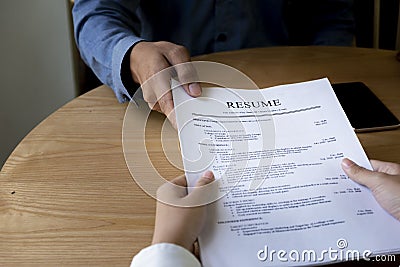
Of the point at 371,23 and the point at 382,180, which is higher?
the point at 382,180

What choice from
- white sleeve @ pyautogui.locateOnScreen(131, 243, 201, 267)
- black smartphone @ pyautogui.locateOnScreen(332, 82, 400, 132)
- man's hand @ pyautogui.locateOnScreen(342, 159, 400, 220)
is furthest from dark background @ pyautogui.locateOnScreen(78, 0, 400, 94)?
white sleeve @ pyautogui.locateOnScreen(131, 243, 201, 267)

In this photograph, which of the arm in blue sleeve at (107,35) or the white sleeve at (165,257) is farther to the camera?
the arm in blue sleeve at (107,35)

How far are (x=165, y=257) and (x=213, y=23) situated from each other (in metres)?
0.71

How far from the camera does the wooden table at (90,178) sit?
0.60 meters

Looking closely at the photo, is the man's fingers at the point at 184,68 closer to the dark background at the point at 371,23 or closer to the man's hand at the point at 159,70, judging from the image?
the man's hand at the point at 159,70

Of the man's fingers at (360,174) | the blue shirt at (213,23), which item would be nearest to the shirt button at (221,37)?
the blue shirt at (213,23)

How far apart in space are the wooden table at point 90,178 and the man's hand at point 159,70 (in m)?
0.04

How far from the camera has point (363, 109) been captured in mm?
830

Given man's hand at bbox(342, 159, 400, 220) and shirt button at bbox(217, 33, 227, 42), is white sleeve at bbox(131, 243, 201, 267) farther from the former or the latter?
shirt button at bbox(217, 33, 227, 42)

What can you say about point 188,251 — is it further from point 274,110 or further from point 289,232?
point 274,110

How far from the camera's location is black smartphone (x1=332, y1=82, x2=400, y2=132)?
0.80m

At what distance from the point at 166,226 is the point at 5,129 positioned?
3.15ft

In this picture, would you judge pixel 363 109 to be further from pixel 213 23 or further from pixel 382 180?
pixel 213 23

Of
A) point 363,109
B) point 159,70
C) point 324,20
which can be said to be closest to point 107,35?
point 159,70
